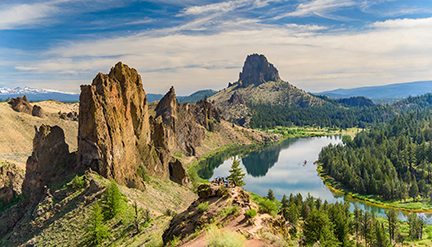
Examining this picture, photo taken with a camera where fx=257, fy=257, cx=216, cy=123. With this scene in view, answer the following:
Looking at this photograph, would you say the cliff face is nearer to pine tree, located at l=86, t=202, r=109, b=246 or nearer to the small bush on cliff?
the small bush on cliff

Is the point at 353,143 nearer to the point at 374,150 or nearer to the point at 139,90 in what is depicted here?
the point at 374,150

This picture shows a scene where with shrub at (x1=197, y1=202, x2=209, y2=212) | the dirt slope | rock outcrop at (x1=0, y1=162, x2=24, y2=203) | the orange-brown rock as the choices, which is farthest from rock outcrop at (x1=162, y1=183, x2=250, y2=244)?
the orange-brown rock

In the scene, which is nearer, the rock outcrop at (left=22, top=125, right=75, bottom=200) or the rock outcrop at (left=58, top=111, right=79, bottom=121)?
the rock outcrop at (left=22, top=125, right=75, bottom=200)

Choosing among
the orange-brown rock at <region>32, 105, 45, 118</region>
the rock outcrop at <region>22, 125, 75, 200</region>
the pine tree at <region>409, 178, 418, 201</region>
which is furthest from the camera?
the orange-brown rock at <region>32, 105, 45, 118</region>

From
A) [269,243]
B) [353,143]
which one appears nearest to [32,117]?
[269,243]

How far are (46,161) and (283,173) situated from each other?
100 metres

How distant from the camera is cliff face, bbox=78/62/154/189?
41750 mm

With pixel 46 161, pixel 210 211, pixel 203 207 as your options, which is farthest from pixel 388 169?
pixel 46 161

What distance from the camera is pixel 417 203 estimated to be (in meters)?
83.1

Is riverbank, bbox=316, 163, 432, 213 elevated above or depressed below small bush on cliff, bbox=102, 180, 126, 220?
below

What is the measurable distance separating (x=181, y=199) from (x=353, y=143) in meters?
141

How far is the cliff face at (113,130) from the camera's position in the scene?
41.8 metres

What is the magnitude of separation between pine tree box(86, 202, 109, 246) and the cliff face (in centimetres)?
1125

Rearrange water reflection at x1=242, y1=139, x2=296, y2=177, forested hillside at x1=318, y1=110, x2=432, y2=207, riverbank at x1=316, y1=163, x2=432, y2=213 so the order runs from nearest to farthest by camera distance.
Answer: riverbank at x1=316, y1=163, x2=432, y2=213
forested hillside at x1=318, y1=110, x2=432, y2=207
water reflection at x1=242, y1=139, x2=296, y2=177
